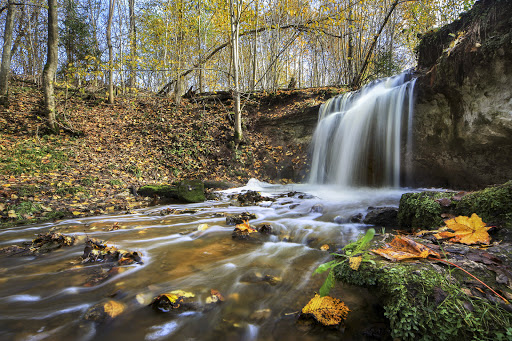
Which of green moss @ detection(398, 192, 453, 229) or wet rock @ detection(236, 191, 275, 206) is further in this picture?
wet rock @ detection(236, 191, 275, 206)

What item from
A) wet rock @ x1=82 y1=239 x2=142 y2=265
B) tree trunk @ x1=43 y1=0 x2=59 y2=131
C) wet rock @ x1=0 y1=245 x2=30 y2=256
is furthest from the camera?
tree trunk @ x1=43 y1=0 x2=59 y2=131

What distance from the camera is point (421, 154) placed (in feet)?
22.9

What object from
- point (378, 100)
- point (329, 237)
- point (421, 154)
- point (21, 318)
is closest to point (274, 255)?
point (329, 237)

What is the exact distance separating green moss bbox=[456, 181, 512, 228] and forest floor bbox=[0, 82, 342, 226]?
6.33 metres

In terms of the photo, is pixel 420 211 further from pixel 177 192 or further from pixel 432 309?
pixel 177 192

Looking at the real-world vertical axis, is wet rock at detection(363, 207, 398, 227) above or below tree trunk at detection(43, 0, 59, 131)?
below

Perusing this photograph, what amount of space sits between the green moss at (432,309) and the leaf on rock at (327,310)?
27 cm

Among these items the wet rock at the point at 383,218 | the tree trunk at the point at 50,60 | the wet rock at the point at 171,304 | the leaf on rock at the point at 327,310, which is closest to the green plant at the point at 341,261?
the leaf on rock at the point at 327,310

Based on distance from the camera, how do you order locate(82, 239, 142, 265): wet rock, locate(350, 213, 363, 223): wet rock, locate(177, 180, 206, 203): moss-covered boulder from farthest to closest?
locate(177, 180, 206, 203): moss-covered boulder < locate(350, 213, 363, 223): wet rock < locate(82, 239, 142, 265): wet rock

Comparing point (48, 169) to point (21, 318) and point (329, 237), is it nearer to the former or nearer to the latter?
point (21, 318)

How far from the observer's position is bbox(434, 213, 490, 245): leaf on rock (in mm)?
2096

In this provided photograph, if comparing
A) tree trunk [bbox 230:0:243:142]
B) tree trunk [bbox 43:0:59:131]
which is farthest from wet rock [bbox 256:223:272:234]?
tree trunk [bbox 43:0:59:131]

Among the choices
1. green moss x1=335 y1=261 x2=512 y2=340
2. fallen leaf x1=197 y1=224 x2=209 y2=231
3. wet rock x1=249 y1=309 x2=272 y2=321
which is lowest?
wet rock x1=249 y1=309 x2=272 y2=321

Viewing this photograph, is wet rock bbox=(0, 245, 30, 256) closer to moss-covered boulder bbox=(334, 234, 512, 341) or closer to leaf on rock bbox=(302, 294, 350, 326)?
leaf on rock bbox=(302, 294, 350, 326)
